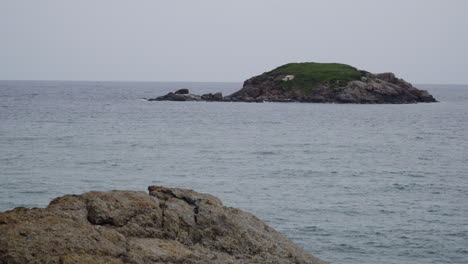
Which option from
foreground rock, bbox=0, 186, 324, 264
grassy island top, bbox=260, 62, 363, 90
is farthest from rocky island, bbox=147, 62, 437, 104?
foreground rock, bbox=0, 186, 324, 264

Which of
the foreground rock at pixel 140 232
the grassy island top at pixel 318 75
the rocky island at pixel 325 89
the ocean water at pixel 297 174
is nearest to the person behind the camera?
the foreground rock at pixel 140 232

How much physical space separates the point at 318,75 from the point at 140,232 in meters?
162

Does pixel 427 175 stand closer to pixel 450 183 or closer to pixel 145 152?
pixel 450 183

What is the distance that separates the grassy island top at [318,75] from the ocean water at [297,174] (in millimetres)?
76428

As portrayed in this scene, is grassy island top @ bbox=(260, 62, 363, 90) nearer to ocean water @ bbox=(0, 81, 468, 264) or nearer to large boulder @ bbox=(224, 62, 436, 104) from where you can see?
large boulder @ bbox=(224, 62, 436, 104)

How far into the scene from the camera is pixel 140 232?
329 inches

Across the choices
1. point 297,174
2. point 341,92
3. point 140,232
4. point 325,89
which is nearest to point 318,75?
point 325,89

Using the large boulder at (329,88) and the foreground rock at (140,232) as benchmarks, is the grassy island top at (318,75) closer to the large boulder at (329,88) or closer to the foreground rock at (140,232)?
the large boulder at (329,88)

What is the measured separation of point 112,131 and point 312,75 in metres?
102

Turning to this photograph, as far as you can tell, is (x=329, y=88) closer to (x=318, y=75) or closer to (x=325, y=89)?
(x=325, y=89)

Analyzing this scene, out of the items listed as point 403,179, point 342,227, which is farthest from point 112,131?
point 342,227

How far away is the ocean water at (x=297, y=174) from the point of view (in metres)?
24.3

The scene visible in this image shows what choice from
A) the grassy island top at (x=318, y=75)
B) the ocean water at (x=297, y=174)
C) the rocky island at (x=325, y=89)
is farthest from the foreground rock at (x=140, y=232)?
the grassy island top at (x=318, y=75)

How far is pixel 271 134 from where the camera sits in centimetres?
7688
